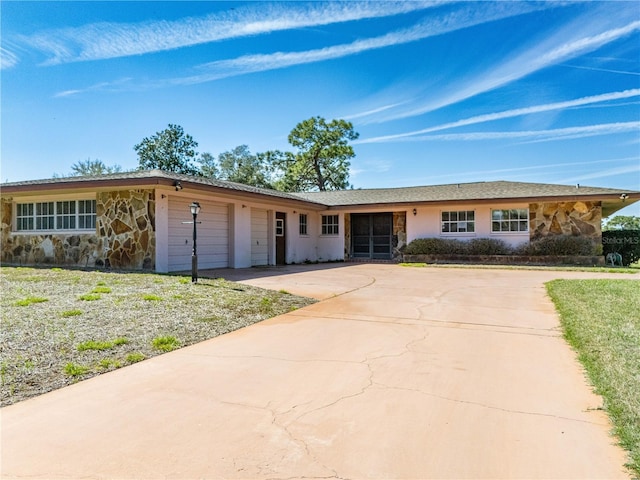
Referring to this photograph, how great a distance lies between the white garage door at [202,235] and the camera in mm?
12500

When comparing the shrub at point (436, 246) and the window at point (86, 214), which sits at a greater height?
the window at point (86, 214)

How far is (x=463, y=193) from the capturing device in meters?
18.6

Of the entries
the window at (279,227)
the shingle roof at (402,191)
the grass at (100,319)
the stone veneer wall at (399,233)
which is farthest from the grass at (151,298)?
the stone veneer wall at (399,233)

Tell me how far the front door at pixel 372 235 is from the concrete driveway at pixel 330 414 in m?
14.7

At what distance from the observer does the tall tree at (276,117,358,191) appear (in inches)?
1508

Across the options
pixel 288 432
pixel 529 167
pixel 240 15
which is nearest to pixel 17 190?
pixel 240 15

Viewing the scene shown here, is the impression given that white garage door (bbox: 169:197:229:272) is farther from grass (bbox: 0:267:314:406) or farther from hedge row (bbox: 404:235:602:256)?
hedge row (bbox: 404:235:602:256)

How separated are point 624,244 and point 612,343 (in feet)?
52.9

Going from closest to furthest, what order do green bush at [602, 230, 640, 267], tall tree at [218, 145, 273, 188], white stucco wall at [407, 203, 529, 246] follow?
green bush at [602, 230, 640, 267] < white stucco wall at [407, 203, 529, 246] < tall tree at [218, 145, 273, 188]

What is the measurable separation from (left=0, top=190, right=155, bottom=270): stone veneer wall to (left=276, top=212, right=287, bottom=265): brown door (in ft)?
21.3

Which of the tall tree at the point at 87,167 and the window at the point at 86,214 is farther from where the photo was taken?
the tall tree at the point at 87,167

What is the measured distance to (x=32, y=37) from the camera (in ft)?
34.2

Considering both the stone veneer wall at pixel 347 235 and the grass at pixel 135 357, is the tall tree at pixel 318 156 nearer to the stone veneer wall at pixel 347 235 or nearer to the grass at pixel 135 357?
the stone veneer wall at pixel 347 235

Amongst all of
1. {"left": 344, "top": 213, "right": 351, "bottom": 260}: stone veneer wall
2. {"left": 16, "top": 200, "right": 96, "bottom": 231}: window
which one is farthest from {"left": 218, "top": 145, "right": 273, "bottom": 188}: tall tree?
{"left": 16, "top": 200, "right": 96, "bottom": 231}: window
